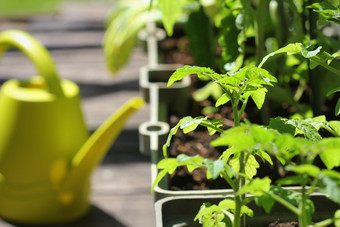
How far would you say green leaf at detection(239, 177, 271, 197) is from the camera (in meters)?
0.39

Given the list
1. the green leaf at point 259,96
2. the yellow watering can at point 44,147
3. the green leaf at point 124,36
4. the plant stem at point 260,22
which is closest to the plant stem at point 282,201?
the green leaf at point 259,96

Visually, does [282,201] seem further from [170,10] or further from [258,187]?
[170,10]

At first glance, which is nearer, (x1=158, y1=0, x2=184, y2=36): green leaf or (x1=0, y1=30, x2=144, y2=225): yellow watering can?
(x1=158, y1=0, x2=184, y2=36): green leaf

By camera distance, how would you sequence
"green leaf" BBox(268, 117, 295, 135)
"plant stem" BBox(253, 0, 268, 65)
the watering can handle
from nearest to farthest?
"green leaf" BBox(268, 117, 295, 135)
"plant stem" BBox(253, 0, 268, 65)
the watering can handle

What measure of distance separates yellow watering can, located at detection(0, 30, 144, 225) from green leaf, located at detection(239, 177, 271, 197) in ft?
2.00

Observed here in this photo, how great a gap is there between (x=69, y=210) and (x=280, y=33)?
50 cm

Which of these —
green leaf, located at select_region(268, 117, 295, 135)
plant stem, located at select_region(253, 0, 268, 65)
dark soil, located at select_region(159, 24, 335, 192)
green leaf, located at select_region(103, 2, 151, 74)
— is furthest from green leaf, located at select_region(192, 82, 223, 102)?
green leaf, located at select_region(268, 117, 295, 135)

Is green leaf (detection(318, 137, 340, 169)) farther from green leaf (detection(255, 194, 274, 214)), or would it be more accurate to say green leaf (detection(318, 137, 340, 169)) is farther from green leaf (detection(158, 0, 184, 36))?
green leaf (detection(158, 0, 184, 36))

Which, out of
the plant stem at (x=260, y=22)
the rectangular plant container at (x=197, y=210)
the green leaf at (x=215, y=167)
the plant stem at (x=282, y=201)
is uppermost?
the plant stem at (x=260, y=22)

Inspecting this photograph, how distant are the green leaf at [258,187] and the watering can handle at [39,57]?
66cm

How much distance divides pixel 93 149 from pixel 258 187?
2.20 feet

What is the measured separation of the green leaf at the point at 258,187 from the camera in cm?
39

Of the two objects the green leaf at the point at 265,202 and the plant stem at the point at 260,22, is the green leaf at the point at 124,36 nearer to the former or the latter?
the plant stem at the point at 260,22

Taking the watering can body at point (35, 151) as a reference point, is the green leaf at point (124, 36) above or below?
above
